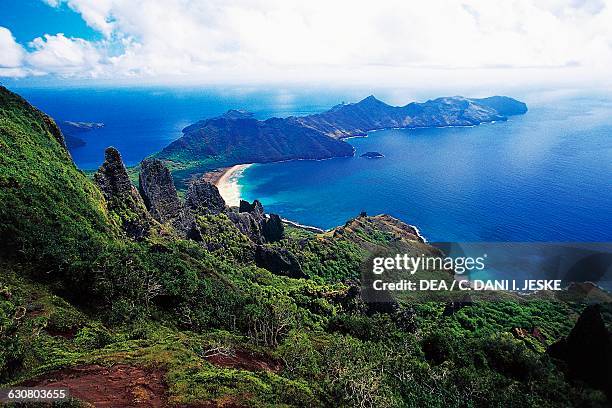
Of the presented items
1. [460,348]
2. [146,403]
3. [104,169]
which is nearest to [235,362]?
[146,403]

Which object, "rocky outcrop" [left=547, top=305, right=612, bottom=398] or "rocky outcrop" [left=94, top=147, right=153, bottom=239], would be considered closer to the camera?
"rocky outcrop" [left=547, top=305, right=612, bottom=398]

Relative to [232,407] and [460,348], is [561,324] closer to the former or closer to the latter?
[460,348]

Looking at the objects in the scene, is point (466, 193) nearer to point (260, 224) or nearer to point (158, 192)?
point (260, 224)

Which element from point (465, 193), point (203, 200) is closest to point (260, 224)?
point (203, 200)

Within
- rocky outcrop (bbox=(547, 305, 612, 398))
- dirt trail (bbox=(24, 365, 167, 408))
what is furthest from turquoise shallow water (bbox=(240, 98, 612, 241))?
dirt trail (bbox=(24, 365, 167, 408))

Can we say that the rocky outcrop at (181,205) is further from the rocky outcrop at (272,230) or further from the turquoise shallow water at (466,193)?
the turquoise shallow water at (466,193)

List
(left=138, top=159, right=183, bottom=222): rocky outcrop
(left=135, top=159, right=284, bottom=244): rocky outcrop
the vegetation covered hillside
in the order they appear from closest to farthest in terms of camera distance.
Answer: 1. the vegetation covered hillside
2. (left=135, top=159, right=284, bottom=244): rocky outcrop
3. (left=138, top=159, right=183, bottom=222): rocky outcrop

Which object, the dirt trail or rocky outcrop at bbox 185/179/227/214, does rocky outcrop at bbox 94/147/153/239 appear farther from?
the dirt trail
